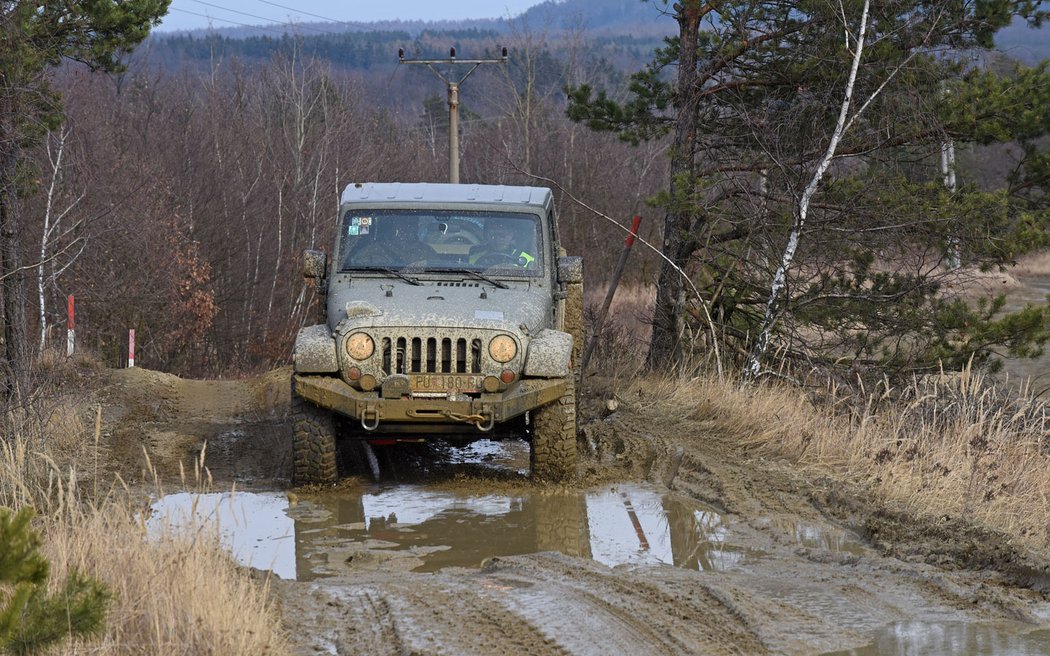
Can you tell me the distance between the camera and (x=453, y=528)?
741 centimetres

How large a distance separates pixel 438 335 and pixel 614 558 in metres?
1.95

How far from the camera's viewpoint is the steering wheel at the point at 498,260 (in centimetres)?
907

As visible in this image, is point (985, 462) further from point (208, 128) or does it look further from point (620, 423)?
point (208, 128)

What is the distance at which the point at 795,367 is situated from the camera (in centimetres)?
1251

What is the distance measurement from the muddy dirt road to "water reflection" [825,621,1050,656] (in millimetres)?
13

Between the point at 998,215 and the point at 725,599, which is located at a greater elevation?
the point at 998,215

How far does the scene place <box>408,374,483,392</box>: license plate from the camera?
7.94 metres

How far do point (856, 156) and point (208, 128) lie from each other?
28.7 meters

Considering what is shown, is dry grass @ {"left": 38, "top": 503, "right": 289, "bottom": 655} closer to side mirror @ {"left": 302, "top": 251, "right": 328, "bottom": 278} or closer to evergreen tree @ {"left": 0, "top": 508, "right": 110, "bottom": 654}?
evergreen tree @ {"left": 0, "top": 508, "right": 110, "bottom": 654}

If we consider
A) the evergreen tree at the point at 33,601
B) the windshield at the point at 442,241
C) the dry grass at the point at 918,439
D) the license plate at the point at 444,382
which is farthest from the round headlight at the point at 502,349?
the evergreen tree at the point at 33,601

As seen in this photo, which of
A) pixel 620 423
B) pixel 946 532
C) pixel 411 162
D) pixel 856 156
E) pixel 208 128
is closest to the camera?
pixel 946 532

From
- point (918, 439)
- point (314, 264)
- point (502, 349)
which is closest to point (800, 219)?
point (918, 439)

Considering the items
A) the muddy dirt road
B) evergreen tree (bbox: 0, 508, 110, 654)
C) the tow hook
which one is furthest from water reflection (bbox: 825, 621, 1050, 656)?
the tow hook

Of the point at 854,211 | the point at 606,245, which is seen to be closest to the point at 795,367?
the point at 854,211
